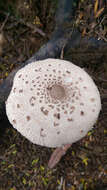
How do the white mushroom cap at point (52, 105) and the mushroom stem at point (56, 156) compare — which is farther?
the mushroom stem at point (56, 156)

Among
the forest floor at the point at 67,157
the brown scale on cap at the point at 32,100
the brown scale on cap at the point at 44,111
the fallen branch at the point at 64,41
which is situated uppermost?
the fallen branch at the point at 64,41

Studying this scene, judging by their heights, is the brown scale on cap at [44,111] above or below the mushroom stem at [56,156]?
above

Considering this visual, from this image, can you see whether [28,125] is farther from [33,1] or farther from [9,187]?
[33,1]

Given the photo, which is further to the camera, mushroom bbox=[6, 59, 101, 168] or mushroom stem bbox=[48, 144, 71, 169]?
mushroom stem bbox=[48, 144, 71, 169]

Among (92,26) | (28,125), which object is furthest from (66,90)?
(92,26)

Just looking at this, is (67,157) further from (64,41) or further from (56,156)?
(64,41)

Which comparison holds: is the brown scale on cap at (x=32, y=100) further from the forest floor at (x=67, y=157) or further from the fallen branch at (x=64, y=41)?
the forest floor at (x=67, y=157)

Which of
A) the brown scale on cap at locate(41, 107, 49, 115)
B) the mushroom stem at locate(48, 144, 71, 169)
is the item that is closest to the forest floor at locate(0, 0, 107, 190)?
the mushroom stem at locate(48, 144, 71, 169)

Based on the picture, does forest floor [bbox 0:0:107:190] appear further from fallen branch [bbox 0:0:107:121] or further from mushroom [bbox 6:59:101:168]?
mushroom [bbox 6:59:101:168]

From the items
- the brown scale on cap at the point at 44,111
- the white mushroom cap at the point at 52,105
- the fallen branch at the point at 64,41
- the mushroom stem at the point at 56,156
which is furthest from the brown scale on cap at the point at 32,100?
the mushroom stem at the point at 56,156
